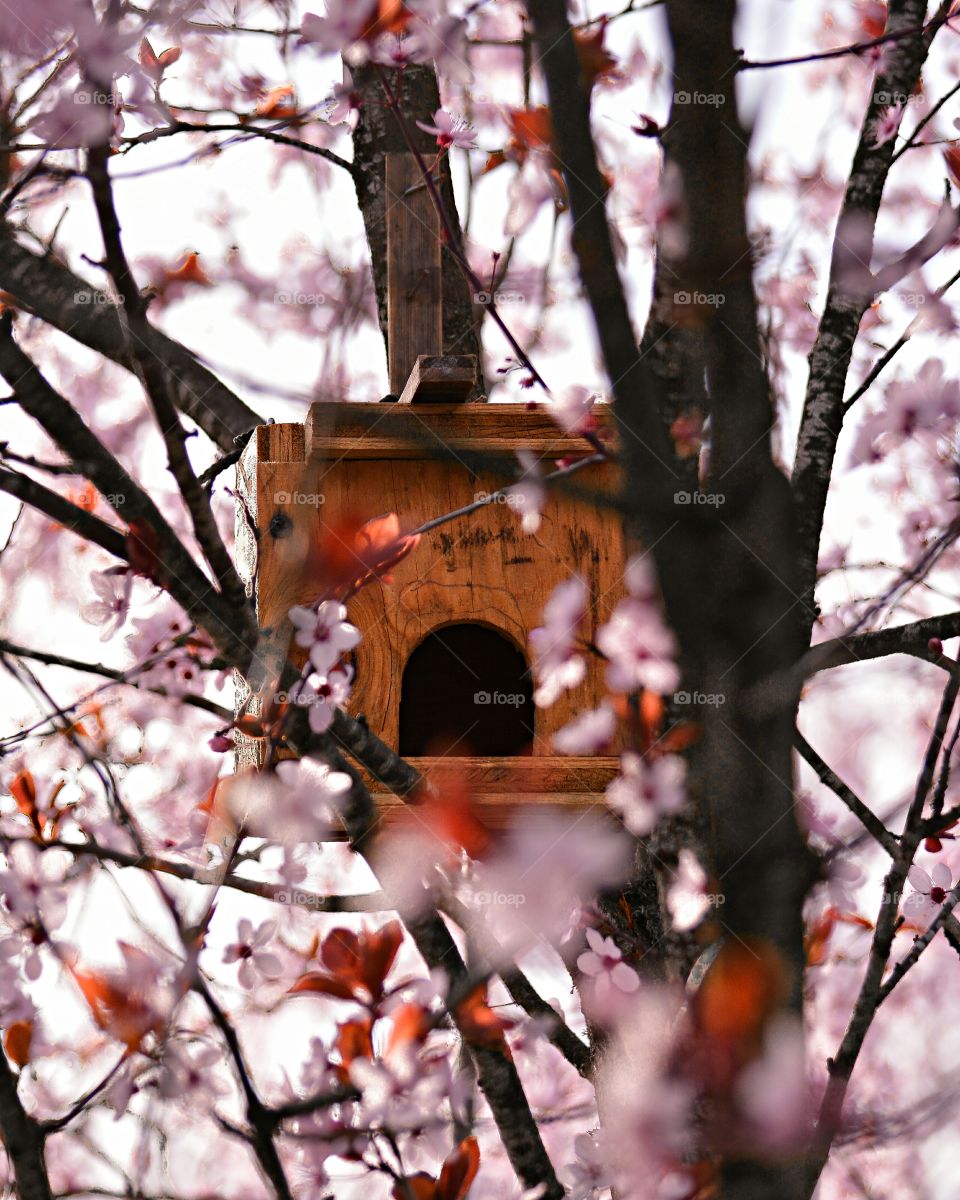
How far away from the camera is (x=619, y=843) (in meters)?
2.21

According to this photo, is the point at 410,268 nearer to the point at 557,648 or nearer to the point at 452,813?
the point at 557,648

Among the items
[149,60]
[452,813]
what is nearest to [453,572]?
[452,813]

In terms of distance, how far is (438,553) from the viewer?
226cm

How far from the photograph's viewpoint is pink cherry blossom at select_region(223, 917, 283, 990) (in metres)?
2.01

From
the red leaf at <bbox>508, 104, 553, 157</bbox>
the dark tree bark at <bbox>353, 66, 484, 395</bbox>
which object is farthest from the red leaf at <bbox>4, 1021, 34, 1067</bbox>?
the dark tree bark at <bbox>353, 66, 484, 395</bbox>

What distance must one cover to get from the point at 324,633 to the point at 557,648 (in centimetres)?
51

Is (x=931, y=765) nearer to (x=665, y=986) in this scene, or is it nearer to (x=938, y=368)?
(x=665, y=986)

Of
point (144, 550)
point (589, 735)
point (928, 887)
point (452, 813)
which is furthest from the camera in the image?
point (589, 735)

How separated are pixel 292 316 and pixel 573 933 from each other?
8.40 ft

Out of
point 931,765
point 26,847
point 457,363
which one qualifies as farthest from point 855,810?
point 26,847

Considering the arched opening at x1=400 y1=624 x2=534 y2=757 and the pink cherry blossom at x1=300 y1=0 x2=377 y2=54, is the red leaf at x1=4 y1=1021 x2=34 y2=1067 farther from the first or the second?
the pink cherry blossom at x1=300 y1=0 x2=377 y2=54

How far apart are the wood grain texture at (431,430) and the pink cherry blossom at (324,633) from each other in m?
0.42

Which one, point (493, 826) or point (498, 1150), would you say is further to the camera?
point (498, 1150)

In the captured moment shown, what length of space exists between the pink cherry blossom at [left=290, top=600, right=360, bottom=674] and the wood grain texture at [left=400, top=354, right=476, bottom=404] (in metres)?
0.47
